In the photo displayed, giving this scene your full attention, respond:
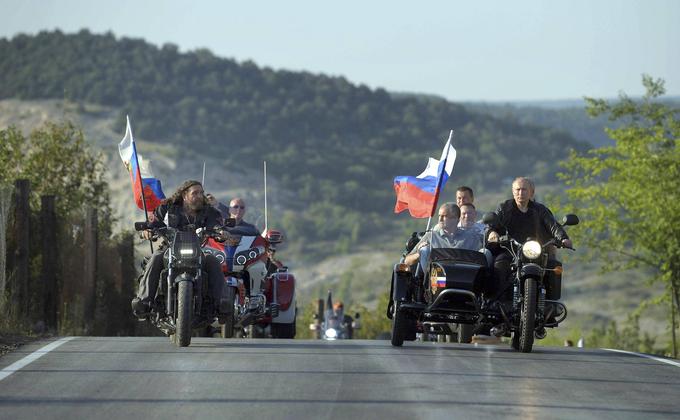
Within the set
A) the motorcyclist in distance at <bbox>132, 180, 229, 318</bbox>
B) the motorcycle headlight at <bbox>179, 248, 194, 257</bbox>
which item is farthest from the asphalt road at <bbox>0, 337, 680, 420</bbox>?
the motorcycle headlight at <bbox>179, 248, 194, 257</bbox>

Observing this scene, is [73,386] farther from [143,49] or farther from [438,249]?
[143,49]

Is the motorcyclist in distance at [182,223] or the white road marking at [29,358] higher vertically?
the motorcyclist in distance at [182,223]

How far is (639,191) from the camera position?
146 feet

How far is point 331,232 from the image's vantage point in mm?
144125

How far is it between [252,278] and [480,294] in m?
4.05

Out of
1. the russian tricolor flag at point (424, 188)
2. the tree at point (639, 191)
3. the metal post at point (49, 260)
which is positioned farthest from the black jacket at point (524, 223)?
the tree at point (639, 191)

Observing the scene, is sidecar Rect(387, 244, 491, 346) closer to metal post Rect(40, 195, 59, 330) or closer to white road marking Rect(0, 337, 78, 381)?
white road marking Rect(0, 337, 78, 381)

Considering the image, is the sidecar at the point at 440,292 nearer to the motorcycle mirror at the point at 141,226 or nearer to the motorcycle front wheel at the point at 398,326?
the motorcycle front wheel at the point at 398,326

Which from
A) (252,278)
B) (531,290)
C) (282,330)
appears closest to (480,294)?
(531,290)

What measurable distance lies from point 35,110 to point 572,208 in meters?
122

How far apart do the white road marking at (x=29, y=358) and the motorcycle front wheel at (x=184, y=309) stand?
127 cm

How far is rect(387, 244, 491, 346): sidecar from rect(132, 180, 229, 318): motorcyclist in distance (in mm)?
1898

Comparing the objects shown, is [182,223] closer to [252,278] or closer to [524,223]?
[252,278]

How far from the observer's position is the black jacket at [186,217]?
1574 centimetres
